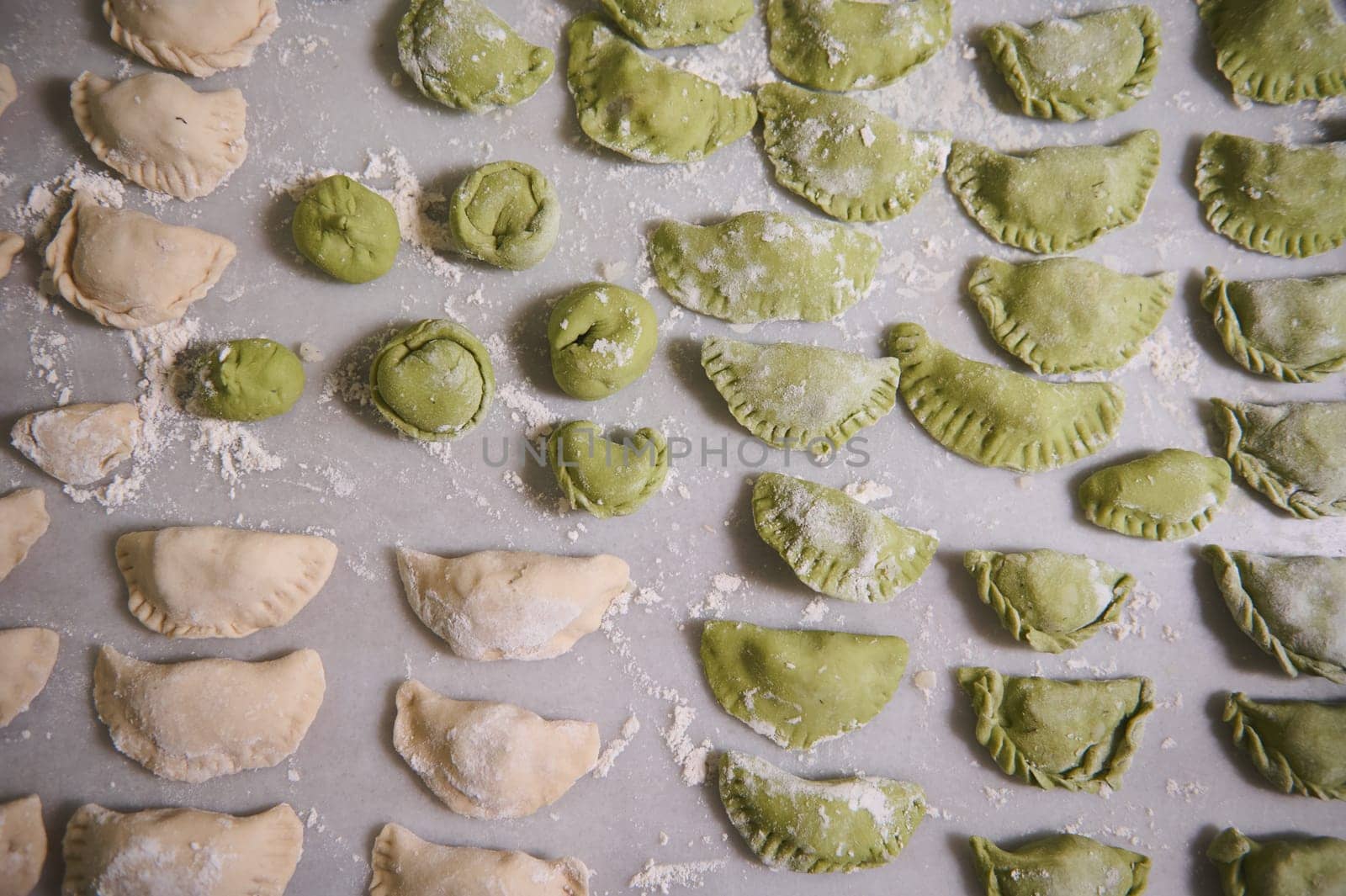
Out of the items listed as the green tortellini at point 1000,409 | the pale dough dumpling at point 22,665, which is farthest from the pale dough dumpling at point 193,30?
the green tortellini at point 1000,409

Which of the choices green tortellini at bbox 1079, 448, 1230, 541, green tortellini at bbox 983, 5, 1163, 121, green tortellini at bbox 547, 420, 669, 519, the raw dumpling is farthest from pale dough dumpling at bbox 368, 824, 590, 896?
green tortellini at bbox 983, 5, 1163, 121

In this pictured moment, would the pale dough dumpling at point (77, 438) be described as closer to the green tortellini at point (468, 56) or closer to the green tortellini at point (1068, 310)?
the green tortellini at point (468, 56)

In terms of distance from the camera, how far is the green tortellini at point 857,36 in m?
1.56

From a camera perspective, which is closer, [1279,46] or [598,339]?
[598,339]

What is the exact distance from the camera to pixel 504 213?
1494mm

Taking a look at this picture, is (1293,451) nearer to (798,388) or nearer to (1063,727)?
(1063,727)

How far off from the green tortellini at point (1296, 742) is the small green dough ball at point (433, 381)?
5.63 ft

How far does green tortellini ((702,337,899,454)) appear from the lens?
60.7 inches

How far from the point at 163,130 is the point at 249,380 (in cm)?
53

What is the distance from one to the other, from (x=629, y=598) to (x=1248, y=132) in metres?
1.71

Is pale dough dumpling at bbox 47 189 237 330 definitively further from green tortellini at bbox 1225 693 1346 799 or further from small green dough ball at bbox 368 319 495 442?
green tortellini at bbox 1225 693 1346 799

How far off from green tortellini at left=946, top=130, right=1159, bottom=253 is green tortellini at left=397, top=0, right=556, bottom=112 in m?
0.92

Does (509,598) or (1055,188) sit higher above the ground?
(1055,188)

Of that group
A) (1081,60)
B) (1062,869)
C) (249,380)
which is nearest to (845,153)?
(1081,60)
